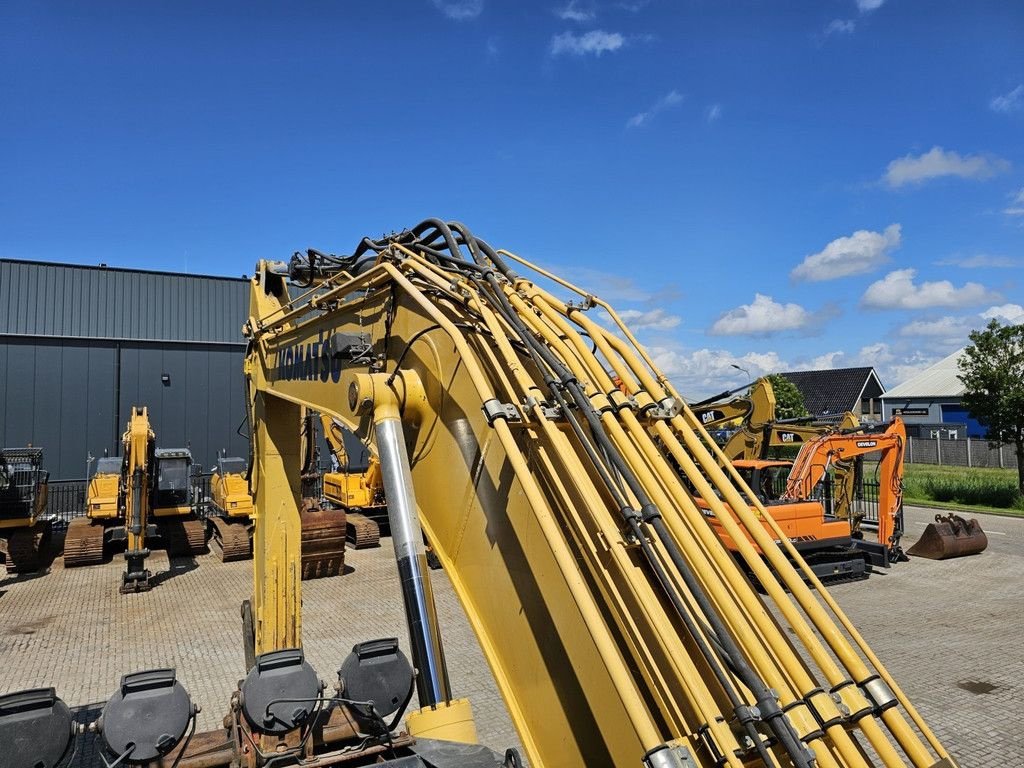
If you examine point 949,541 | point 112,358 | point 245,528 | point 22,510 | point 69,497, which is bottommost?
point 949,541

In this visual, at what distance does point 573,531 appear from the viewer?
2.52 meters

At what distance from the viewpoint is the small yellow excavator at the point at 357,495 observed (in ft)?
53.9

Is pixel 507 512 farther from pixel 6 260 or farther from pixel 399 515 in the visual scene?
pixel 6 260

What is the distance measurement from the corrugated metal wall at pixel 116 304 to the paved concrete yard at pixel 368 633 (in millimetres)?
11072

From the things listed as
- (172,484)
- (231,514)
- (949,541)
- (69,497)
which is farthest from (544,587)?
(69,497)

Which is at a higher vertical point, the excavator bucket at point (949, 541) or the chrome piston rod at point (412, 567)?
the chrome piston rod at point (412, 567)

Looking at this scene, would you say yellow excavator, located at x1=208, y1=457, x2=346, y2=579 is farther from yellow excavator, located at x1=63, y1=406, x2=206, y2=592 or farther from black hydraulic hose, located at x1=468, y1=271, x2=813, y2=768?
black hydraulic hose, located at x1=468, y1=271, x2=813, y2=768

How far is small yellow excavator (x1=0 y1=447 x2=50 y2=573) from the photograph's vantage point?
554 inches

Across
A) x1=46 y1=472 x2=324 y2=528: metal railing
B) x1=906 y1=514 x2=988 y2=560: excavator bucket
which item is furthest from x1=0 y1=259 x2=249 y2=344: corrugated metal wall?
x1=906 y1=514 x2=988 y2=560: excavator bucket

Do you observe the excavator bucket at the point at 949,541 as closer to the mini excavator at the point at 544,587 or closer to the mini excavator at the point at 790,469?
the mini excavator at the point at 790,469

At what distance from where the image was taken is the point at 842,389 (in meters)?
56.3

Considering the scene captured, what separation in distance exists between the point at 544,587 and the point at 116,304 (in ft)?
83.4

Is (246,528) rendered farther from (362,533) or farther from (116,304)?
(116,304)

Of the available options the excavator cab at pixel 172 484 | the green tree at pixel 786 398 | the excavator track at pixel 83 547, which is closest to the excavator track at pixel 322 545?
the excavator track at pixel 83 547
